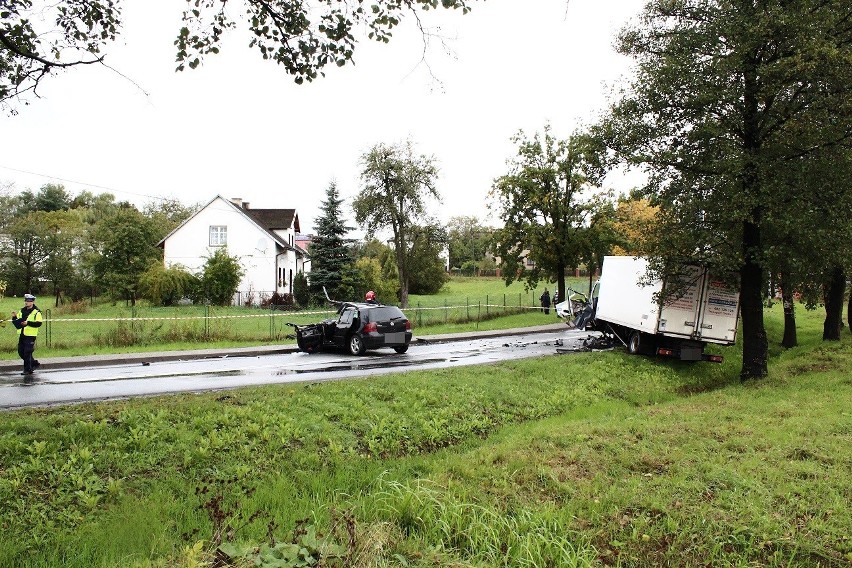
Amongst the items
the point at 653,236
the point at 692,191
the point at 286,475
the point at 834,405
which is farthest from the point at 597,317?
the point at 286,475

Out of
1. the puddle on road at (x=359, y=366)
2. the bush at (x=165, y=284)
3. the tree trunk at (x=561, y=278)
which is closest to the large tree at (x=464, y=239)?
the tree trunk at (x=561, y=278)

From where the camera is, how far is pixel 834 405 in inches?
385

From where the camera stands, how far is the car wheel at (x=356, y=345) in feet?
61.4

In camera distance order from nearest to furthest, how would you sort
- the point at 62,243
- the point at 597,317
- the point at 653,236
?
the point at 653,236 < the point at 597,317 < the point at 62,243

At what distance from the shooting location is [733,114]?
12.9 m

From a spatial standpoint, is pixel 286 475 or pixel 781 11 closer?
pixel 286 475

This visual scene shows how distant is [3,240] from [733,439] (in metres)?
62.4

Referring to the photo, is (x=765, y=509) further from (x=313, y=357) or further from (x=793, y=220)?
(x=313, y=357)

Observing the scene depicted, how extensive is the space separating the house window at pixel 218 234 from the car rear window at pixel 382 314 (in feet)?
98.4

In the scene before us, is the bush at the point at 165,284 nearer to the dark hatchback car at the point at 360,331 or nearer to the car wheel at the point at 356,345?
the dark hatchback car at the point at 360,331

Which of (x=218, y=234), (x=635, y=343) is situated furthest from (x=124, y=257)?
(x=635, y=343)

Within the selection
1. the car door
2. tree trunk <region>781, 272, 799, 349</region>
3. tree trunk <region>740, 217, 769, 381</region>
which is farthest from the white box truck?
the car door

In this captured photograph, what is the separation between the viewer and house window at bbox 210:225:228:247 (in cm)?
4553

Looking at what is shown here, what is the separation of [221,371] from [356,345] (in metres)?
5.17
